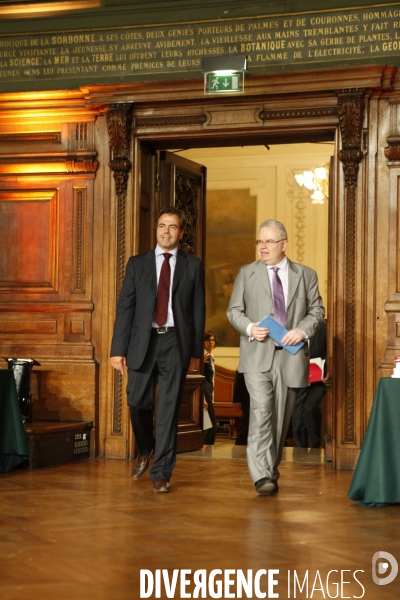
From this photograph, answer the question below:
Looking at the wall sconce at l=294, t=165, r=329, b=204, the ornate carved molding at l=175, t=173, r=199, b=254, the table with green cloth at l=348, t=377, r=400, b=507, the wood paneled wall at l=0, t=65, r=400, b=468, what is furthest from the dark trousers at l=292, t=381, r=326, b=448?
the wall sconce at l=294, t=165, r=329, b=204

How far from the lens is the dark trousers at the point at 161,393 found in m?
5.42

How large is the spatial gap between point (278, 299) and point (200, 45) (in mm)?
2908

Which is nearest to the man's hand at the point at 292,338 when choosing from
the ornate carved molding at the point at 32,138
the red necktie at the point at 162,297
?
the red necktie at the point at 162,297

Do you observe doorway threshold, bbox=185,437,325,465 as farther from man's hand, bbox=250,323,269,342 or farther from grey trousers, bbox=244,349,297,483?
man's hand, bbox=250,323,269,342

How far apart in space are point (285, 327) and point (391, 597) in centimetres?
246

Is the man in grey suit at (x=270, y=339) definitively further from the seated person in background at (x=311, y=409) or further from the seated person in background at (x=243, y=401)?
the seated person in background at (x=243, y=401)

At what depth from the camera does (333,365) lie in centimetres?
712

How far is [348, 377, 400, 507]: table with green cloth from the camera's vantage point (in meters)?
4.98

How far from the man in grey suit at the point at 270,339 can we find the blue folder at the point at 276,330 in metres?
0.03

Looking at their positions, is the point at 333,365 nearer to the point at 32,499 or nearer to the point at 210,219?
the point at 32,499

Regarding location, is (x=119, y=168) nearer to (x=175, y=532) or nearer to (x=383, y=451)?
(x=383, y=451)

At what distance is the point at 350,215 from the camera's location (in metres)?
7.08

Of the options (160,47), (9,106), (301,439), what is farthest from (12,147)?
(301,439)

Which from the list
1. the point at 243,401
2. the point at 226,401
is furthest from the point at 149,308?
the point at 226,401
